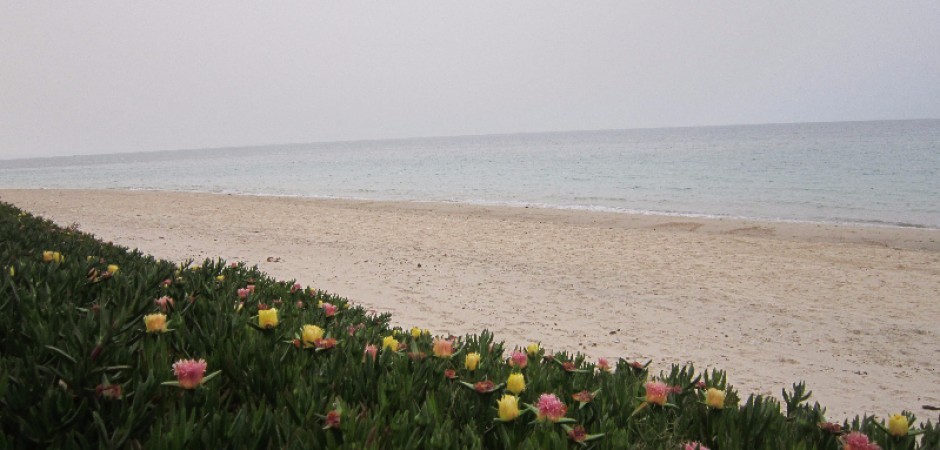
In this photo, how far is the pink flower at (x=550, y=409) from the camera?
1470 mm

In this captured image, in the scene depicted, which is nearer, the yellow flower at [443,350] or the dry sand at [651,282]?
the yellow flower at [443,350]

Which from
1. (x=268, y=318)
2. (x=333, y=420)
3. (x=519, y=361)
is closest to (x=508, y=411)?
(x=333, y=420)

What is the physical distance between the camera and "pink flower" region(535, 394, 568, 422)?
1470 mm

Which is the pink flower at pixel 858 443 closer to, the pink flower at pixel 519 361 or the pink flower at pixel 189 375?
the pink flower at pixel 519 361

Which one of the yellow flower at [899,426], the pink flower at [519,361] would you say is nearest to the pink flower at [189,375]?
the pink flower at [519,361]

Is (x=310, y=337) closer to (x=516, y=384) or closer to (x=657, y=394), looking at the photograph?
(x=516, y=384)

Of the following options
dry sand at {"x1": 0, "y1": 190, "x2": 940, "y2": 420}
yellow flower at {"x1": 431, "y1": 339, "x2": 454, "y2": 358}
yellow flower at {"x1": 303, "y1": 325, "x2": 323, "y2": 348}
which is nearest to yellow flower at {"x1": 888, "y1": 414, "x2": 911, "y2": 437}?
yellow flower at {"x1": 431, "y1": 339, "x2": 454, "y2": 358}

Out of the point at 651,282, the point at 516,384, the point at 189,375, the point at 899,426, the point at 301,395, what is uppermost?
the point at 189,375

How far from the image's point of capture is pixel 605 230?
15.5 m

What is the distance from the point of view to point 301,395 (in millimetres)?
1438

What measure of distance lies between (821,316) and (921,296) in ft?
8.35

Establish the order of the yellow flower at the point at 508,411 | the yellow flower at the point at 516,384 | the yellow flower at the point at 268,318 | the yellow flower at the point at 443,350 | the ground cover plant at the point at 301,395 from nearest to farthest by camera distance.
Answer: the ground cover plant at the point at 301,395 → the yellow flower at the point at 508,411 → the yellow flower at the point at 516,384 → the yellow flower at the point at 268,318 → the yellow flower at the point at 443,350

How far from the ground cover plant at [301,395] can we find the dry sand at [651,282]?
396 cm

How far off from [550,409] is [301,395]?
0.66m
